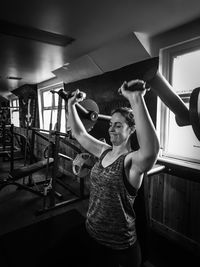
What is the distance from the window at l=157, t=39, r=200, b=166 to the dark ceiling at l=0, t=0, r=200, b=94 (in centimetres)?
32

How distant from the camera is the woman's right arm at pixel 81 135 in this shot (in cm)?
155

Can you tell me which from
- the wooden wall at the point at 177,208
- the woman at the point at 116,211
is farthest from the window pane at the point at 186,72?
the woman at the point at 116,211

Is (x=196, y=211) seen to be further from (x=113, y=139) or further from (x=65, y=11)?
(x=65, y=11)

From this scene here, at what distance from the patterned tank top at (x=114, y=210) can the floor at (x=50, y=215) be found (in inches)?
15.7

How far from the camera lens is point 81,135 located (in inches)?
65.2

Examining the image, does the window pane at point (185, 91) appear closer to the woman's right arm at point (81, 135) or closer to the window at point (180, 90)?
the window at point (180, 90)

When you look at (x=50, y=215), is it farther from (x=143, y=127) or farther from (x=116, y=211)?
(x=143, y=127)

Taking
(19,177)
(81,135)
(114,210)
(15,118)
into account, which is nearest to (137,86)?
(114,210)

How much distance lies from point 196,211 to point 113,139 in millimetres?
1460

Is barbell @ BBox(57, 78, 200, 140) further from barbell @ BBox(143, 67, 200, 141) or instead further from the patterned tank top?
the patterned tank top

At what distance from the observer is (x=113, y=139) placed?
4.34 feet

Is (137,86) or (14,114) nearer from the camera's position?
(137,86)

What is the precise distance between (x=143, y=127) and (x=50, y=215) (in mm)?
2572

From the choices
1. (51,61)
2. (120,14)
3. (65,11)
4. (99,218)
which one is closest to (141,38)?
(120,14)
